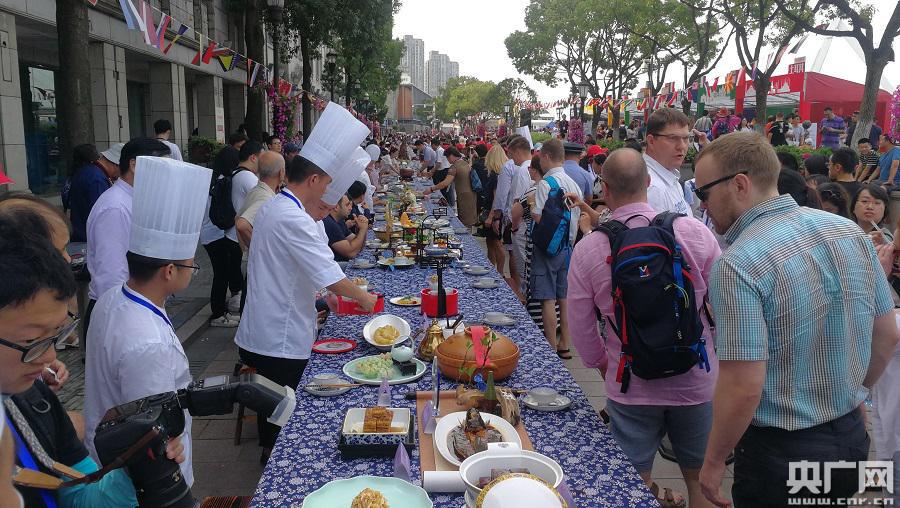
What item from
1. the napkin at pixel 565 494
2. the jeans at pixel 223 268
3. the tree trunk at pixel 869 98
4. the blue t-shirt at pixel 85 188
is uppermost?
the tree trunk at pixel 869 98

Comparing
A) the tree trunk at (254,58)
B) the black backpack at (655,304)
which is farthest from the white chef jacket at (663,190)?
the tree trunk at (254,58)

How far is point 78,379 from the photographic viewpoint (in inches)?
218

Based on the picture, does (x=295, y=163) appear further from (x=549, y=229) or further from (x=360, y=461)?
(x=549, y=229)

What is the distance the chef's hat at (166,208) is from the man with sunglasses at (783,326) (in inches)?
77.9

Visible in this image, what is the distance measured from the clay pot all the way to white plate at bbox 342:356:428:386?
133 mm

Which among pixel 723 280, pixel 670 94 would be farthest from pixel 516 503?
pixel 670 94

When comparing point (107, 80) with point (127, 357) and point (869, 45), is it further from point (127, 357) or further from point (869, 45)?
point (869, 45)

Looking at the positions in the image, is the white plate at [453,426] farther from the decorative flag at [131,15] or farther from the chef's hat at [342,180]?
the decorative flag at [131,15]

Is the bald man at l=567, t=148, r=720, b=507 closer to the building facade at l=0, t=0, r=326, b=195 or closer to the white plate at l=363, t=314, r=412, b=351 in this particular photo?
the white plate at l=363, t=314, r=412, b=351

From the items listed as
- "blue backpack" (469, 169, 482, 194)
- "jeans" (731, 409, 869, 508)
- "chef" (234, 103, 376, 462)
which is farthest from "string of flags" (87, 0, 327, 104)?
"jeans" (731, 409, 869, 508)

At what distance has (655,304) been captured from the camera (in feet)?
8.71

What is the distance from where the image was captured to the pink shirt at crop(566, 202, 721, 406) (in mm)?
2879

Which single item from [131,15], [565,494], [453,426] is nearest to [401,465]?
[453,426]

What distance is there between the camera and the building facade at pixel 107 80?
10.0 meters
